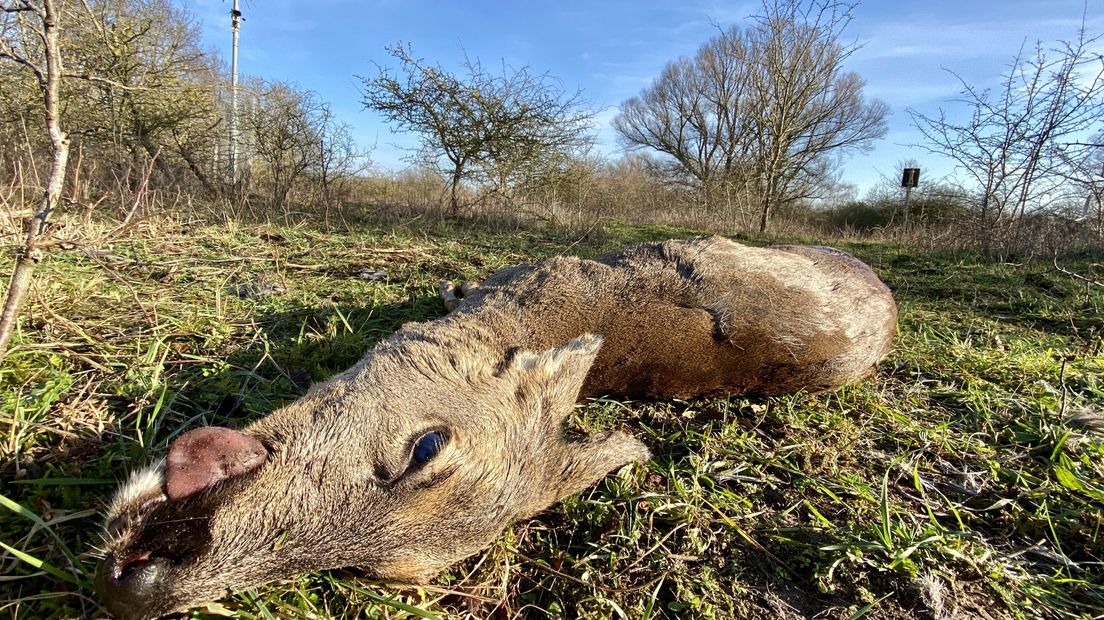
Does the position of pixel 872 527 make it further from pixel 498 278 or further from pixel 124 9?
pixel 124 9

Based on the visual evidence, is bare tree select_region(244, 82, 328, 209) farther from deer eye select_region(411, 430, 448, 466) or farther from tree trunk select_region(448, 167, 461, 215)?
deer eye select_region(411, 430, 448, 466)

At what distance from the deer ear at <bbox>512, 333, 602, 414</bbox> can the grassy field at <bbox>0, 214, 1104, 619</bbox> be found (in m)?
0.36

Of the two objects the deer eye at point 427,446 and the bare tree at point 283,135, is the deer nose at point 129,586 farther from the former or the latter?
the bare tree at point 283,135

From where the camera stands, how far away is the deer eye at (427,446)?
73.7 inches

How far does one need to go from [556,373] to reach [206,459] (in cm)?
145

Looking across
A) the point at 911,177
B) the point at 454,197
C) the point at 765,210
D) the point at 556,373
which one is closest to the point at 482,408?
the point at 556,373

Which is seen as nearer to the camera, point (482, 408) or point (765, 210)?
point (482, 408)

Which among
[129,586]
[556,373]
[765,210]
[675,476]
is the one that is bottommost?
[675,476]

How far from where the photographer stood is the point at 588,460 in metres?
2.22

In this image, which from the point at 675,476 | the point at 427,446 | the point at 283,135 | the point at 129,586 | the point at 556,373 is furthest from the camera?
the point at 283,135

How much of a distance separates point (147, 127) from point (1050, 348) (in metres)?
14.0

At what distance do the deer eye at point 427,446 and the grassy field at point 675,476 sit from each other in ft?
1.37

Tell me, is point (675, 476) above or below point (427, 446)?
below

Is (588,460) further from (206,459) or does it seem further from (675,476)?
(206,459)
